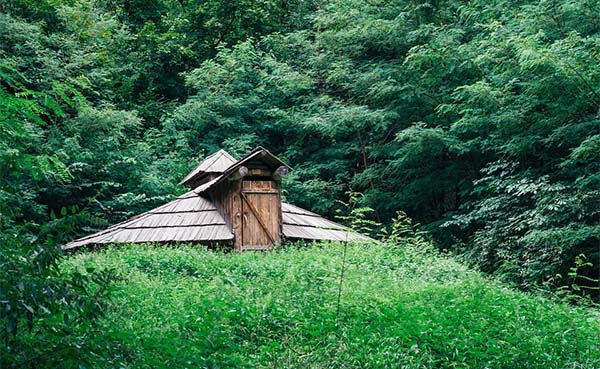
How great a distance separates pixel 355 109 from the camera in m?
18.6

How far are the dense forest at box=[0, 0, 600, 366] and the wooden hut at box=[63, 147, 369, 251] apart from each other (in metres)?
1.98

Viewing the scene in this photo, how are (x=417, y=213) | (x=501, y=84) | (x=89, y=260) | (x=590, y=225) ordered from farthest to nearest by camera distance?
(x=417, y=213), (x=501, y=84), (x=590, y=225), (x=89, y=260)

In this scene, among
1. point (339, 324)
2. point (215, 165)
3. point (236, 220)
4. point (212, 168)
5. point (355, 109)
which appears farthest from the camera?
point (355, 109)

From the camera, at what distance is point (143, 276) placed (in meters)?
9.62

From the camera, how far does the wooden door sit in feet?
44.4

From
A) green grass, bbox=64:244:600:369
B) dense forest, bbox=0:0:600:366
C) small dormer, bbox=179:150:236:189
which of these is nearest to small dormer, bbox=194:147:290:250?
small dormer, bbox=179:150:236:189

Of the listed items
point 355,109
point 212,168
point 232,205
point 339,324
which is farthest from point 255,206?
point 339,324

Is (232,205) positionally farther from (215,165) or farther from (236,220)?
(215,165)

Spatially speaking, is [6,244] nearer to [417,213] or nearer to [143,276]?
[143,276]

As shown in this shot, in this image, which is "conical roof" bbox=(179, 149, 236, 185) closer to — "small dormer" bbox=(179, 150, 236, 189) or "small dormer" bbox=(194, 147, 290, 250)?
"small dormer" bbox=(179, 150, 236, 189)

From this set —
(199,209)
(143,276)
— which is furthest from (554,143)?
(143,276)

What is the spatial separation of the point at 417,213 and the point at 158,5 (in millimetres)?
12948

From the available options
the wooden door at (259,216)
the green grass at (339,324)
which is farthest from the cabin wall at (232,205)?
the green grass at (339,324)

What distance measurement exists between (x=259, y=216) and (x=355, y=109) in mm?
6262
